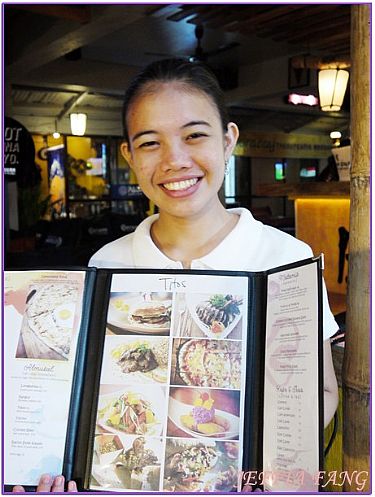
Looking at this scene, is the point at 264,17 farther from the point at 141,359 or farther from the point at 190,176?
the point at 141,359

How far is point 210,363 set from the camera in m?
0.81

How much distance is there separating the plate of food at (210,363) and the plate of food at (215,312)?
19mm

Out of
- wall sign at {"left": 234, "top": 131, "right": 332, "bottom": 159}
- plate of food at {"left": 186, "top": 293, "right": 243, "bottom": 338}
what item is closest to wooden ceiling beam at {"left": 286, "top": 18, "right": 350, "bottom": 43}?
plate of food at {"left": 186, "top": 293, "right": 243, "bottom": 338}

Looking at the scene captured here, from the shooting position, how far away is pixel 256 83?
7.33m

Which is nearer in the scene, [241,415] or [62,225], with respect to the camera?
[241,415]

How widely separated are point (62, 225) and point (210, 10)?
2.80 m

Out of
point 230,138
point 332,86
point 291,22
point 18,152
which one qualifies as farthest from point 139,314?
point 18,152

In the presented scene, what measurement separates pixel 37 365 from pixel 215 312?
0.99 feet

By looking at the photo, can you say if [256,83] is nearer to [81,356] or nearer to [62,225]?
[62,225]

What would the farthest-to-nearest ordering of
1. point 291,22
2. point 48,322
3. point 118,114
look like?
point 118,114 < point 291,22 < point 48,322

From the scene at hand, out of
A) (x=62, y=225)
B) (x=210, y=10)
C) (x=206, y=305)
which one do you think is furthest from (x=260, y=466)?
(x=62, y=225)

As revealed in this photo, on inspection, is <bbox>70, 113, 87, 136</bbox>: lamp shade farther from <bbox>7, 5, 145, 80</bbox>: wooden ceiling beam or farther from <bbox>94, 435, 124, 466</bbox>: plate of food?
<bbox>94, 435, 124, 466</bbox>: plate of food

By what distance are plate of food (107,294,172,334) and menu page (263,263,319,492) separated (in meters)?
0.17

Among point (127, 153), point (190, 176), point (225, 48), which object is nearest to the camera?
point (190, 176)
